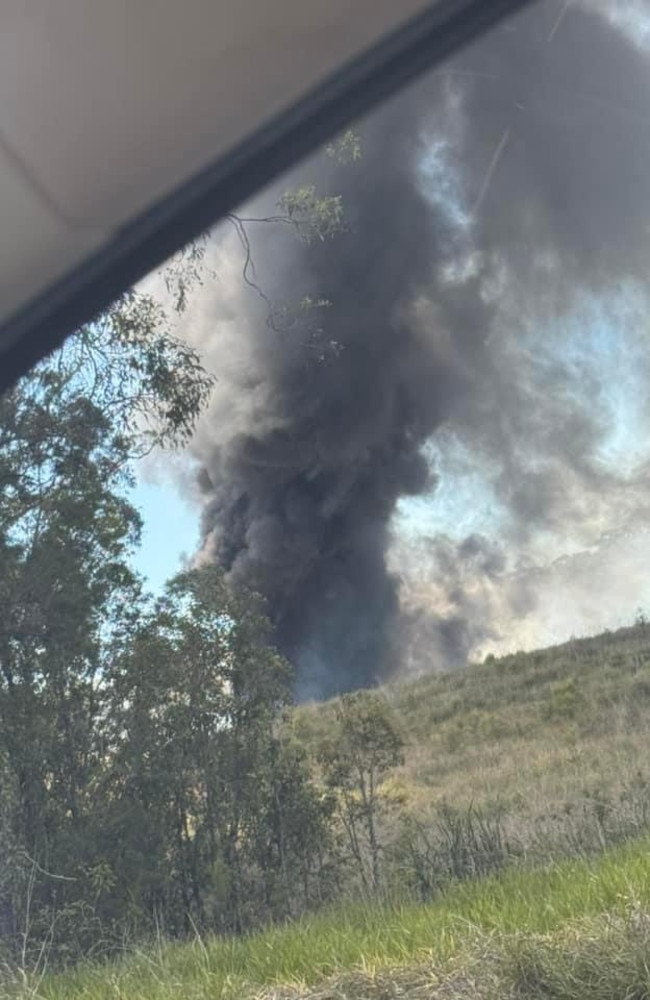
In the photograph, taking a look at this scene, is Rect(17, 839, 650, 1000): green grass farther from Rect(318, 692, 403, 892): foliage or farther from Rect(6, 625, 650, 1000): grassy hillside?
Rect(318, 692, 403, 892): foliage

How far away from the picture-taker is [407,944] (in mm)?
4734

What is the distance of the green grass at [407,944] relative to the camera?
14.5ft

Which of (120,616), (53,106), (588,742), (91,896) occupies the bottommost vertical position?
(91,896)

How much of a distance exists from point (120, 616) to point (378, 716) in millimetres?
1810

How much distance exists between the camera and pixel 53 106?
414 centimetres

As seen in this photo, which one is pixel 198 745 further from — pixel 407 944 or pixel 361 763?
pixel 407 944

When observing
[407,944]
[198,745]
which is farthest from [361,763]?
[407,944]

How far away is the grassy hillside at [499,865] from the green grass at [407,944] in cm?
1

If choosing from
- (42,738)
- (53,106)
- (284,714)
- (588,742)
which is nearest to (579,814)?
(588,742)

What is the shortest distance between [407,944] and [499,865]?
147cm

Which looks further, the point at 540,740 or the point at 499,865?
the point at 540,740

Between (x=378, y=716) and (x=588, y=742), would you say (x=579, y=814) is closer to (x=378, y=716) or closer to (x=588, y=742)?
(x=588, y=742)

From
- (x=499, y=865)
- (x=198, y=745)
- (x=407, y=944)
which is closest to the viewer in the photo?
(x=407, y=944)

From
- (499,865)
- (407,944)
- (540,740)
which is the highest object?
(540,740)
